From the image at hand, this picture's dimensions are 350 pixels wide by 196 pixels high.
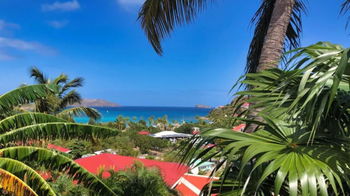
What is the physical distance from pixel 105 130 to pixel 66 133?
0.88m

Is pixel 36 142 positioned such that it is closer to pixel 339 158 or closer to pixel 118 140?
pixel 339 158

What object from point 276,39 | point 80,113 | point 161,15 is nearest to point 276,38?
point 276,39

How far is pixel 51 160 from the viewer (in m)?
5.44

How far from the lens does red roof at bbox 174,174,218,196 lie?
441 inches

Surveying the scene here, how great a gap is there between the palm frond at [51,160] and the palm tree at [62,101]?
24.4 ft

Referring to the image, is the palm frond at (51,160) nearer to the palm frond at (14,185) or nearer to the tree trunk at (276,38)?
the palm frond at (14,185)

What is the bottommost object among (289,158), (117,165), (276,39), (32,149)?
(117,165)

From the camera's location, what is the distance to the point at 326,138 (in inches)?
85.6

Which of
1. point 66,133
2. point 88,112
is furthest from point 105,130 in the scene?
point 88,112

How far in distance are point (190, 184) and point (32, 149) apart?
782 centimetres

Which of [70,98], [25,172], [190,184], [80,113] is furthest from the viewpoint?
[70,98]

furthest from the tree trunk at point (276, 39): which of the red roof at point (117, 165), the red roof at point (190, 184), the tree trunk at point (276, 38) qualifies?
the red roof at point (117, 165)

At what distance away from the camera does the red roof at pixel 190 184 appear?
11195 millimetres

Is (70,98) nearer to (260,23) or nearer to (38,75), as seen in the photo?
(38,75)
